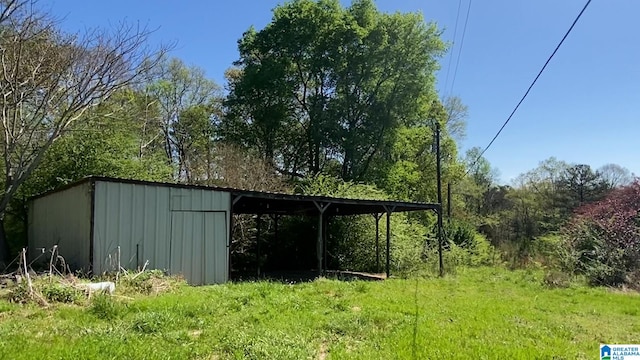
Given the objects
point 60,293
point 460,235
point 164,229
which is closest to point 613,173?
point 460,235

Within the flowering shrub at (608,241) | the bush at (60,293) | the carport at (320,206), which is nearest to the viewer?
the bush at (60,293)

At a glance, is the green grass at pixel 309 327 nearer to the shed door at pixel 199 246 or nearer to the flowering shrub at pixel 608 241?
the shed door at pixel 199 246

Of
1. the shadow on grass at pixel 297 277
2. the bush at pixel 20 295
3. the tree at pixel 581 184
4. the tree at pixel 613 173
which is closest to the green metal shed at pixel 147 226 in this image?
the shadow on grass at pixel 297 277

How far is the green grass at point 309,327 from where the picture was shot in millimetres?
4812

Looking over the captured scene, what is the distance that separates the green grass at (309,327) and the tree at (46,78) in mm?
8183

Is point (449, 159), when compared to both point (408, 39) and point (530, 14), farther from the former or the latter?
point (530, 14)

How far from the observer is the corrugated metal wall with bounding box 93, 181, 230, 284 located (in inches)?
368

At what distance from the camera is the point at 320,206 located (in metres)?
12.3

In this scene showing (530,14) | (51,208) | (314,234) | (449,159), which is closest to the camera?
(530,14)

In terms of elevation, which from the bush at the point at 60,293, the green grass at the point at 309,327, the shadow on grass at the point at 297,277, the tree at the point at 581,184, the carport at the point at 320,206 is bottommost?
the shadow on grass at the point at 297,277

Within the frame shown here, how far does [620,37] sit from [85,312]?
9329 mm

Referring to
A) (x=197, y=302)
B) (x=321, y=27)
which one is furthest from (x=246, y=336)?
(x=321, y=27)

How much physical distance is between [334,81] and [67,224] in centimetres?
1550

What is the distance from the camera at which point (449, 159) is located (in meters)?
28.9
